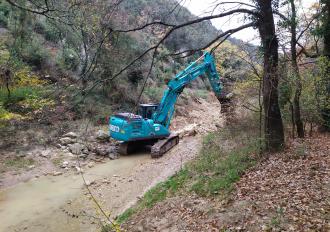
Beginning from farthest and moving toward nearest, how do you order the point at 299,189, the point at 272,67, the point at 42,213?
the point at 42,213, the point at 272,67, the point at 299,189

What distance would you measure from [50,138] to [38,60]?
8288 millimetres

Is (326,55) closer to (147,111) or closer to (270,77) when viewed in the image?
(270,77)

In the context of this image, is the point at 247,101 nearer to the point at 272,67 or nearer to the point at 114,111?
the point at 272,67

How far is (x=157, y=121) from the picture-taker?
14945 mm

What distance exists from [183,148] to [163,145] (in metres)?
0.87

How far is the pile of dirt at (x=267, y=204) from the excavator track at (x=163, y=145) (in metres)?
5.17

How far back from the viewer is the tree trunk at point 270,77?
852 cm

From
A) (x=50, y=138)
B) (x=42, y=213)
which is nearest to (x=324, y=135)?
(x=42, y=213)

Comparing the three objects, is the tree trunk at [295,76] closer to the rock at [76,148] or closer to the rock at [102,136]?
the rock at [102,136]

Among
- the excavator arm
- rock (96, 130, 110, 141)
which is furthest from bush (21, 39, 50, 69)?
the excavator arm

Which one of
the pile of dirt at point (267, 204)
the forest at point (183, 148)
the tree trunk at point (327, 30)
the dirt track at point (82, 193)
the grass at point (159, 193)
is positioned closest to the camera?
the pile of dirt at point (267, 204)

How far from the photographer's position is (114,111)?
19.7 meters

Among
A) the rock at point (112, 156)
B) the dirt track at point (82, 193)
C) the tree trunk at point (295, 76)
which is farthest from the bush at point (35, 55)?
the tree trunk at point (295, 76)

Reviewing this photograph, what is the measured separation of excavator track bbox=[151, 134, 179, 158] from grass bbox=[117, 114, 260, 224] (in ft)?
8.36
